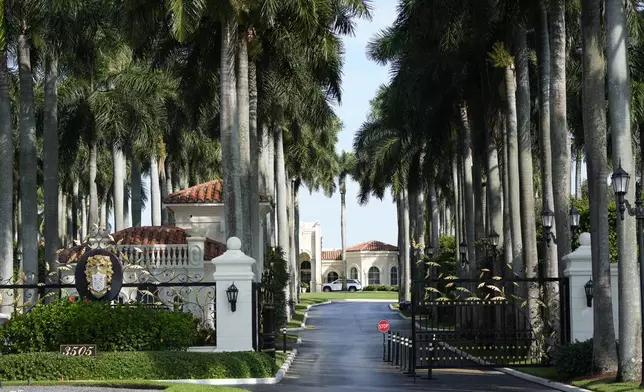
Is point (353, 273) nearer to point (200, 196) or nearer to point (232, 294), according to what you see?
point (200, 196)

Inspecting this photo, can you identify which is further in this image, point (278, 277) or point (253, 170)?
point (278, 277)

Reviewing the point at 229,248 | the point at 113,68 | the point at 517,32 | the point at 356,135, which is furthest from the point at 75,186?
the point at 229,248

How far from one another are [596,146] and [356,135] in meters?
48.8

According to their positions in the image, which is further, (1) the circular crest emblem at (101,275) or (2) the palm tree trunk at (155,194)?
(2) the palm tree trunk at (155,194)

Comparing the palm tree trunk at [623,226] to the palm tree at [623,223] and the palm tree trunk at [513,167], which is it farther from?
the palm tree trunk at [513,167]

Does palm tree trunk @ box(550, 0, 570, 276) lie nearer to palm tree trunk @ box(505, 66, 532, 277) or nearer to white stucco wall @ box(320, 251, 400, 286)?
palm tree trunk @ box(505, 66, 532, 277)

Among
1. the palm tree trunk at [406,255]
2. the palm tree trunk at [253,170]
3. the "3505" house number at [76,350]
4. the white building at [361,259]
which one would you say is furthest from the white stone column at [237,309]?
the white building at [361,259]

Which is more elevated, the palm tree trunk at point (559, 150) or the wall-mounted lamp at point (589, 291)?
the palm tree trunk at point (559, 150)

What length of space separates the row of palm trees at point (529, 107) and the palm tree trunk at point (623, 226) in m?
0.02

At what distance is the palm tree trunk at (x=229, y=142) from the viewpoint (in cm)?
3019

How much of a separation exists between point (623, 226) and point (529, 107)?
1246 cm

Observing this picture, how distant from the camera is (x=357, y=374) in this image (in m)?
26.6

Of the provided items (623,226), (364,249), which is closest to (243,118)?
(623,226)

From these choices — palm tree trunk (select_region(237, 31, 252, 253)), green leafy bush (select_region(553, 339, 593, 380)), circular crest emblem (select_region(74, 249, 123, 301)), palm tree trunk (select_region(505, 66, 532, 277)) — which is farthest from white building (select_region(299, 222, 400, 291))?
green leafy bush (select_region(553, 339, 593, 380))
